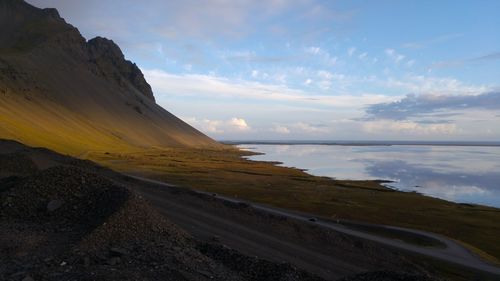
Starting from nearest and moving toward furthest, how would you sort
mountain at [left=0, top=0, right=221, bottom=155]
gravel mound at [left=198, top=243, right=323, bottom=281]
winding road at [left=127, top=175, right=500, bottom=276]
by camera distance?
gravel mound at [left=198, top=243, right=323, bottom=281] → winding road at [left=127, top=175, right=500, bottom=276] → mountain at [left=0, top=0, right=221, bottom=155]

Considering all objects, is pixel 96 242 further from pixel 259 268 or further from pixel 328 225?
pixel 328 225

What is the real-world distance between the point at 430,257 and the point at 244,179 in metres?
46.7

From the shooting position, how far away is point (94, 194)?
2155 centimetres

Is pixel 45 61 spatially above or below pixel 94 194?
above

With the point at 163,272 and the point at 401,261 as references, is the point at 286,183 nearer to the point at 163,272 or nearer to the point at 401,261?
the point at 401,261

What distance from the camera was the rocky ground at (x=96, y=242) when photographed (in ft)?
48.6

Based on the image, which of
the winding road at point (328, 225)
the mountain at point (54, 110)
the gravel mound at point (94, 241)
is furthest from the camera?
the mountain at point (54, 110)

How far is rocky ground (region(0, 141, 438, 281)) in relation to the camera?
1482 centimetres

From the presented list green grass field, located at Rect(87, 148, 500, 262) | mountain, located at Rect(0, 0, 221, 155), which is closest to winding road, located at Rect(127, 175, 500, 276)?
green grass field, located at Rect(87, 148, 500, 262)

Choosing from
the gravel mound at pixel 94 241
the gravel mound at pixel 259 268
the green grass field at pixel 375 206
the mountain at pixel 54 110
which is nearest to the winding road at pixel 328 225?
the green grass field at pixel 375 206

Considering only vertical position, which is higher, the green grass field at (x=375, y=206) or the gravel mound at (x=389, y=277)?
the gravel mound at (x=389, y=277)

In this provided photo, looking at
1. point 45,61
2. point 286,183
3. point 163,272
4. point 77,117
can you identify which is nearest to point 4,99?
point 77,117

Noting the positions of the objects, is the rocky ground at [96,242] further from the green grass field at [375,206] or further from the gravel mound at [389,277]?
the green grass field at [375,206]

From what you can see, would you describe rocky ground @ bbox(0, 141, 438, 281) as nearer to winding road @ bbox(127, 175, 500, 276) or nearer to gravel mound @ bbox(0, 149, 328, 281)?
gravel mound @ bbox(0, 149, 328, 281)
